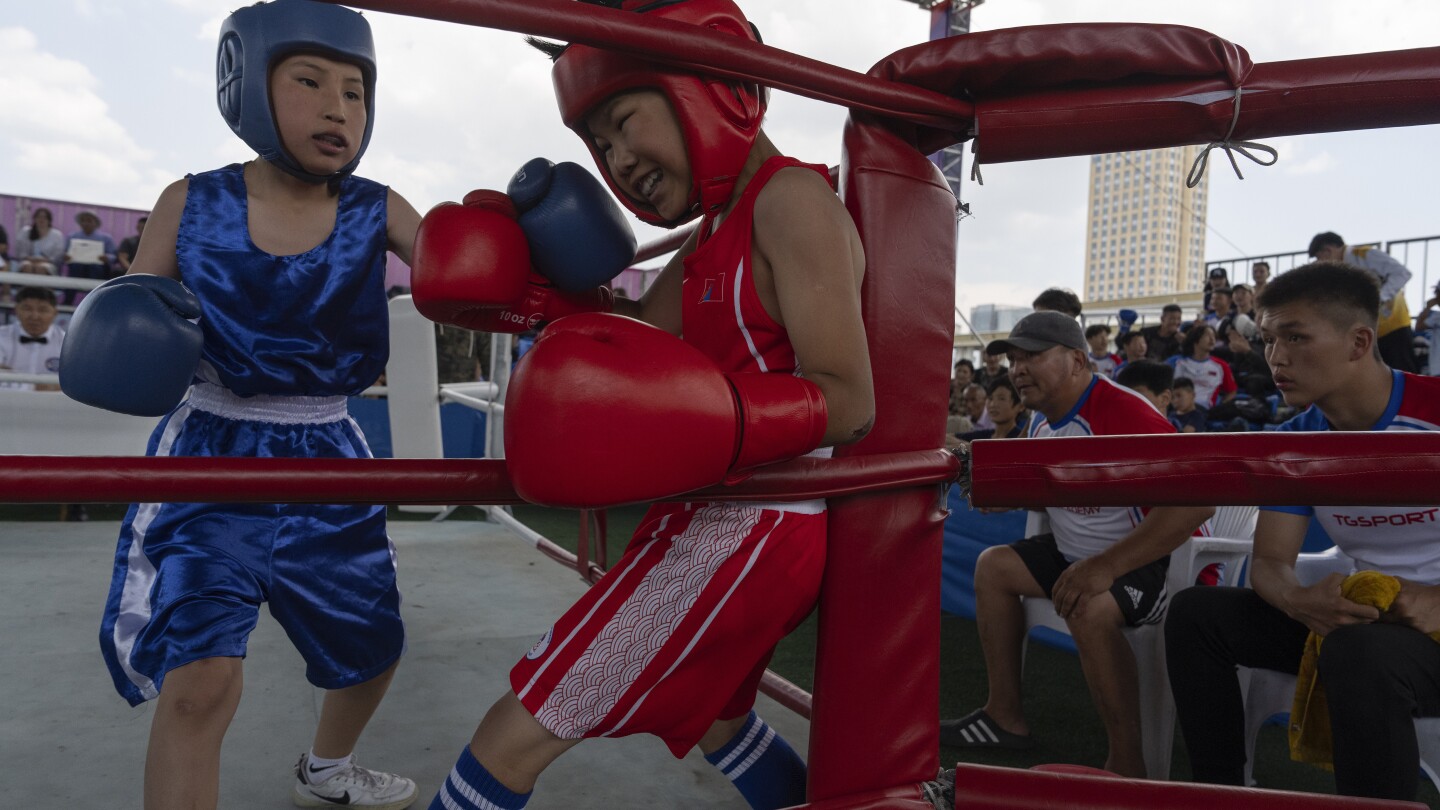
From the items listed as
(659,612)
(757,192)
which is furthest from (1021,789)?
(757,192)

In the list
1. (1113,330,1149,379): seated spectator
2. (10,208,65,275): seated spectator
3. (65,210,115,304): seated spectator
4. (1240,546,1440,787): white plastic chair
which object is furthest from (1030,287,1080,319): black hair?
(10,208,65,275): seated spectator

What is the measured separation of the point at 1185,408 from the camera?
4859 millimetres

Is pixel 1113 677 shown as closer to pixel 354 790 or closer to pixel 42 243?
pixel 354 790

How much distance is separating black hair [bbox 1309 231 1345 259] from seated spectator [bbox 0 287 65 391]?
234 inches

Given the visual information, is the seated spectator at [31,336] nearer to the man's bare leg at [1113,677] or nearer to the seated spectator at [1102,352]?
the man's bare leg at [1113,677]

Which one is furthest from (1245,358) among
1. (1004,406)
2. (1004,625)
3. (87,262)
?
(87,262)

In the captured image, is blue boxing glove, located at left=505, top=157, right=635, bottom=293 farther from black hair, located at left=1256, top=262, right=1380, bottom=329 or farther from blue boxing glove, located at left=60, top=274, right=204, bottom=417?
black hair, located at left=1256, top=262, right=1380, bottom=329

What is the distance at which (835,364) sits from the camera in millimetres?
786

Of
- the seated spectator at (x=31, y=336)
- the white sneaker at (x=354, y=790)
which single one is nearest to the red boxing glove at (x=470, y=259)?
the white sneaker at (x=354, y=790)

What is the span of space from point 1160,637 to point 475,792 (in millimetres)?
1547

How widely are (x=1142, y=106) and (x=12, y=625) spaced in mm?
2759

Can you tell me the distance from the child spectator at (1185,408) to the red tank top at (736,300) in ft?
14.8

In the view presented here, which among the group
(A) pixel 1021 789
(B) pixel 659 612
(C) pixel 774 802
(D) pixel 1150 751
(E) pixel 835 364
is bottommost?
(D) pixel 1150 751

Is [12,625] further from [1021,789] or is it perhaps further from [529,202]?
[1021,789]
